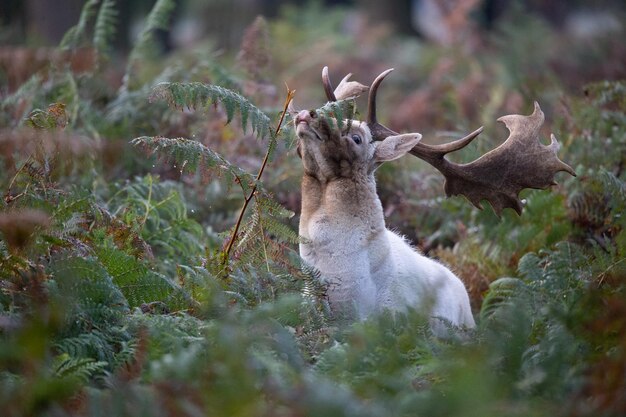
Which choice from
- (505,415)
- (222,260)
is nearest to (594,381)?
(505,415)

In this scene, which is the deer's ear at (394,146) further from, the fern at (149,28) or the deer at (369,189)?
the fern at (149,28)

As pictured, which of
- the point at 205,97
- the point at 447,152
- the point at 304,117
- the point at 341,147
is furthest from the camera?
the point at 447,152

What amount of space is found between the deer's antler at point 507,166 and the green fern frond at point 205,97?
2.67 feet

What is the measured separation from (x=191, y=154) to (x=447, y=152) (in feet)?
5.55

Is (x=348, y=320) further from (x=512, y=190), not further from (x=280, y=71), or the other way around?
(x=280, y=71)

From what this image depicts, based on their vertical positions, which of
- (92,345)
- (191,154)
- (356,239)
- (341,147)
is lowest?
(356,239)

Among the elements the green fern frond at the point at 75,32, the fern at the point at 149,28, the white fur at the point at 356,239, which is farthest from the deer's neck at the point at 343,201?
the green fern frond at the point at 75,32

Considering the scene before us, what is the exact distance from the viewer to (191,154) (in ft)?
17.3

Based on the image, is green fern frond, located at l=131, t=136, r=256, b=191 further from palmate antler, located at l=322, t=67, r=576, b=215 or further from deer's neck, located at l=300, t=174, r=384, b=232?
palmate antler, located at l=322, t=67, r=576, b=215

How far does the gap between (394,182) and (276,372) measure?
5.19m

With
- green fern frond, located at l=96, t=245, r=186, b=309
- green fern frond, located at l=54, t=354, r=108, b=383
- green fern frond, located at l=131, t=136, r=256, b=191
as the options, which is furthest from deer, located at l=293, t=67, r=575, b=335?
green fern frond, located at l=54, t=354, r=108, b=383

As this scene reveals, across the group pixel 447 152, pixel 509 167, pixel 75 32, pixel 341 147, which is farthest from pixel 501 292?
pixel 75 32

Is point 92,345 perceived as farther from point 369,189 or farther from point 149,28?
point 149,28

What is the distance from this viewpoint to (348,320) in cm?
545
